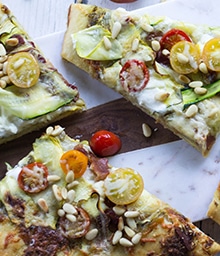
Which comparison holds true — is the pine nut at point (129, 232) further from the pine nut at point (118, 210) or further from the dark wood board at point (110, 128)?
the dark wood board at point (110, 128)

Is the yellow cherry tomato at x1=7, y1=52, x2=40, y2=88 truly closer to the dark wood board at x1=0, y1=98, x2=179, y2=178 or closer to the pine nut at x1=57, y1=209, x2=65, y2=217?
the dark wood board at x1=0, y1=98, x2=179, y2=178

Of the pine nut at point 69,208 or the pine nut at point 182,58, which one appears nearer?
the pine nut at point 69,208

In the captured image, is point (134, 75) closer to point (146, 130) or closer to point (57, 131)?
point (146, 130)

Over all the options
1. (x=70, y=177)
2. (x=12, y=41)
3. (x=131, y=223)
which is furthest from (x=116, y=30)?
(x=131, y=223)

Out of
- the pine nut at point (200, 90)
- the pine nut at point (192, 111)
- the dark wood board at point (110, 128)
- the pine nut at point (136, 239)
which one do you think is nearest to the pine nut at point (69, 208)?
the pine nut at point (136, 239)

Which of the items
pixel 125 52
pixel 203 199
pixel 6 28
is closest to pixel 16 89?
pixel 6 28

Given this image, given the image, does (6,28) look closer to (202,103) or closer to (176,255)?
(202,103)
